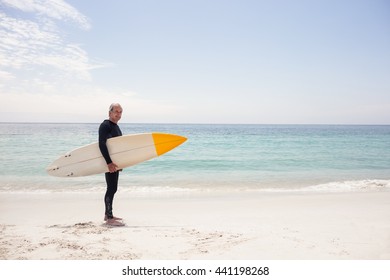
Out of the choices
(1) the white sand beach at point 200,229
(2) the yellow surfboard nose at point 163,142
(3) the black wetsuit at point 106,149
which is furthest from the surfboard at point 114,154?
(1) the white sand beach at point 200,229

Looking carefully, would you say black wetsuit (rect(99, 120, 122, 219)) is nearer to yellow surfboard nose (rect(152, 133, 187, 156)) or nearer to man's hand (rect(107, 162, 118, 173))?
man's hand (rect(107, 162, 118, 173))

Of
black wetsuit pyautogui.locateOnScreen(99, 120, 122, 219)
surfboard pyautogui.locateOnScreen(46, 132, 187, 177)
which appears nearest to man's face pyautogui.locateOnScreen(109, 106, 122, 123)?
black wetsuit pyautogui.locateOnScreen(99, 120, 122, 219)

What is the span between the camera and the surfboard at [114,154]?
4.01 meters

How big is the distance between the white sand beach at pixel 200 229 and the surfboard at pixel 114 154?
70cm

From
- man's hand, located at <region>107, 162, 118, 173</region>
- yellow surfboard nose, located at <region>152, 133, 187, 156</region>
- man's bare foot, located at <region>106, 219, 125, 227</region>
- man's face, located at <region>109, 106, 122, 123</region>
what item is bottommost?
man's bare foot, located at <region>106, 219, 125, 227</region>

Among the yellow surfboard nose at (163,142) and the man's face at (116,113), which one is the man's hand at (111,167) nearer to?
the man's face at (116,113)

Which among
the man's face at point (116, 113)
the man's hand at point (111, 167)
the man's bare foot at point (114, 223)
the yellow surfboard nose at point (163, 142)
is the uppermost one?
the man's face at point (116, 113)

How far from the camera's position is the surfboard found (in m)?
4.01

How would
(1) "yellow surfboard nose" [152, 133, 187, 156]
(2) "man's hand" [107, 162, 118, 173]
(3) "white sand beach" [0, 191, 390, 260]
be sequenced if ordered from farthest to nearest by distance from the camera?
(1) "yellow surfboard nose" [152, 133, 187, 156] < (2) "man's hand" [107, 162, 118, 173] < (3) "white sand beach" [0, 191, 390, 260]

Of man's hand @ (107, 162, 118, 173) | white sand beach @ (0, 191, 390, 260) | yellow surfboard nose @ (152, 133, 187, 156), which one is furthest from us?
yellow surfboard nose @ (152, 133, 187, 156)

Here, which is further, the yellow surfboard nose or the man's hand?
the yellow surfboard nose

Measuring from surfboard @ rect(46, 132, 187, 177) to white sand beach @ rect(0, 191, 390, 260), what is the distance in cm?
70

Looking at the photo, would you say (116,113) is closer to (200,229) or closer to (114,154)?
(114,154)

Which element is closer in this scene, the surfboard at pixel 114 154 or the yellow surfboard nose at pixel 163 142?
the surfboard at pixel 114 154
